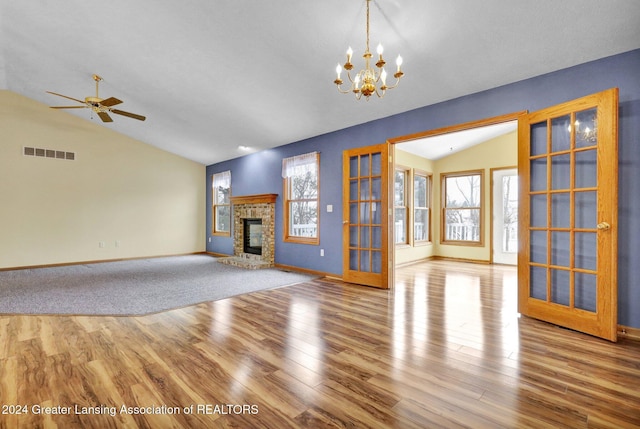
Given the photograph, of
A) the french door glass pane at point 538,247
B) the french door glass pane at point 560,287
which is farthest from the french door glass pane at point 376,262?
the french door glass pane at point 560,287

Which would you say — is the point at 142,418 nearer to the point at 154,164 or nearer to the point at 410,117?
the point at 410,117

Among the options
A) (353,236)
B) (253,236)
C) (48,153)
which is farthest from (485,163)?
(48,153)

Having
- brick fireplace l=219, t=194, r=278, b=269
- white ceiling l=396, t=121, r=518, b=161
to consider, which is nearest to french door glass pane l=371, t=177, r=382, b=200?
white ceiling l=396, t=121, r=518, b=161

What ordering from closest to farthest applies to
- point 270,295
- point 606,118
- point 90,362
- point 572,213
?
point 90,362 < point 606,118 < point 572,213 < point 270,295

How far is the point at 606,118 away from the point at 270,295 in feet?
12.8

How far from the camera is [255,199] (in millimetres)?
6555

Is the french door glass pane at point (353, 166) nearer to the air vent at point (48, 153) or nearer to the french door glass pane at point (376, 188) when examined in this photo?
the french door glass pane at point (376, 188)

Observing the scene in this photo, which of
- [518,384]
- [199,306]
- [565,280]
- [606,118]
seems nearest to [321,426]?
[518,384]

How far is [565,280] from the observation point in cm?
288

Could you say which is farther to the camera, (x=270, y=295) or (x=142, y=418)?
(x=270, y=295)

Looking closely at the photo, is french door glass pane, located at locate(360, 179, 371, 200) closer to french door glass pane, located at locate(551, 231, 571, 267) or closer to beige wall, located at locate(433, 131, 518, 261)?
french door glass pane, located at locate(551, 231, 571, 267)

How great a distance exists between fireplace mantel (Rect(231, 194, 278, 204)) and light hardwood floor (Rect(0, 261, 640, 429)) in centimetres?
324

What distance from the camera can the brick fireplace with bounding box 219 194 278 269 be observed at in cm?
624

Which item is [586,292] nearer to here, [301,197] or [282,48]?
[282,48]
